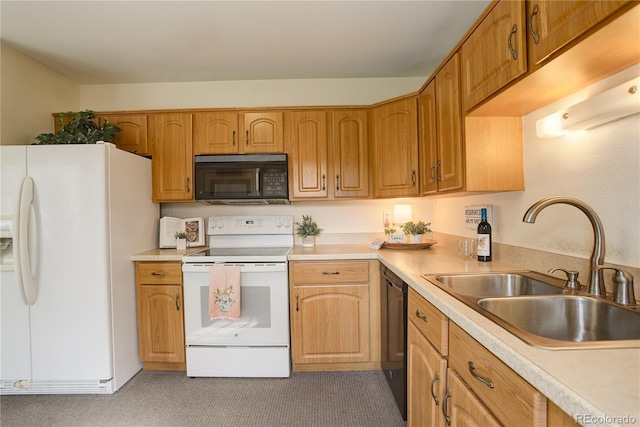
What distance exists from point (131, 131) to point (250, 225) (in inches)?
50.5

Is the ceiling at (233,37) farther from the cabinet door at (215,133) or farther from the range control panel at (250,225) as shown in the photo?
the range control panel at (250,225)

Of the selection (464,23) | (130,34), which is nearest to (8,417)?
(130,34)

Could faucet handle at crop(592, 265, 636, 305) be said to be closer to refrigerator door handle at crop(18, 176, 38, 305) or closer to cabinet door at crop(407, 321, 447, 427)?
cabinet door at crop(407, 321, 447, 427)

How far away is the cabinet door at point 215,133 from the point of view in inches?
103

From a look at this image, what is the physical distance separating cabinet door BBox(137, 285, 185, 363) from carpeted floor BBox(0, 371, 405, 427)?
0.17 meters

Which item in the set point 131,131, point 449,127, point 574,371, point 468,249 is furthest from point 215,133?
point 574,371

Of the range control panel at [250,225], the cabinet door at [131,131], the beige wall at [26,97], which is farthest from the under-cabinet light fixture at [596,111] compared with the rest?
the beige wall at [26,97]

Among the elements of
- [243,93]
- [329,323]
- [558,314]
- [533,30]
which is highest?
[243,93]

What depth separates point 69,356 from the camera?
6.72 feet

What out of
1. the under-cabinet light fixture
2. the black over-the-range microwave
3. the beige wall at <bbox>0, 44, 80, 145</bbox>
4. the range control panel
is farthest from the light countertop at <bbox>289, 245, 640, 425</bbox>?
the beige wall at <bbox>0, 44, 80, 145</bbox>

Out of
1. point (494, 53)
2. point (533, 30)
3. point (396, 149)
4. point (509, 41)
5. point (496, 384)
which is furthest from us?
point (396, 149)

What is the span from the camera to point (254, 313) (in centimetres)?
223

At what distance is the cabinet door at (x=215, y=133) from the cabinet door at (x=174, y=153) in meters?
0.07

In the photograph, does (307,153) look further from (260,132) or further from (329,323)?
(329,323)
